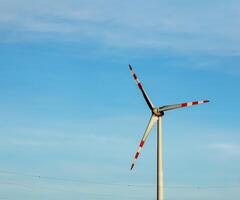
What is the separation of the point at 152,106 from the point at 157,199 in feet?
61.6

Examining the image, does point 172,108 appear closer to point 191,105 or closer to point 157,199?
point 191,105

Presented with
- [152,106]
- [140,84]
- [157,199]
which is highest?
[140,84]

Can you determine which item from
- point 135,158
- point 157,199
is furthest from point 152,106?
point 157,199

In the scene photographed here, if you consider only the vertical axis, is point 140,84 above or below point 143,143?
above

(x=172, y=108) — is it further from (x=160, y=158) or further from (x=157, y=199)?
(x=157, y=199)

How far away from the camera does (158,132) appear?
9812 cm

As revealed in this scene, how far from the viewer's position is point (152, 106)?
330 ft

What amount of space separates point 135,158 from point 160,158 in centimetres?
561

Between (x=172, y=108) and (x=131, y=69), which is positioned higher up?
(x=131, y=69)

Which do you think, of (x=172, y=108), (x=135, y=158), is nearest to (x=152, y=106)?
(x=172, y=108)

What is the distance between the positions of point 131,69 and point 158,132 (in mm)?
15134

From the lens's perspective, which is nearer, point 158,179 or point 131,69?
point 158,179

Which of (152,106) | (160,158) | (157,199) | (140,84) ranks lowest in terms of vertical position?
(157,199)

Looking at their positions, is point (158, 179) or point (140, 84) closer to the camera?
point (158, 179)
